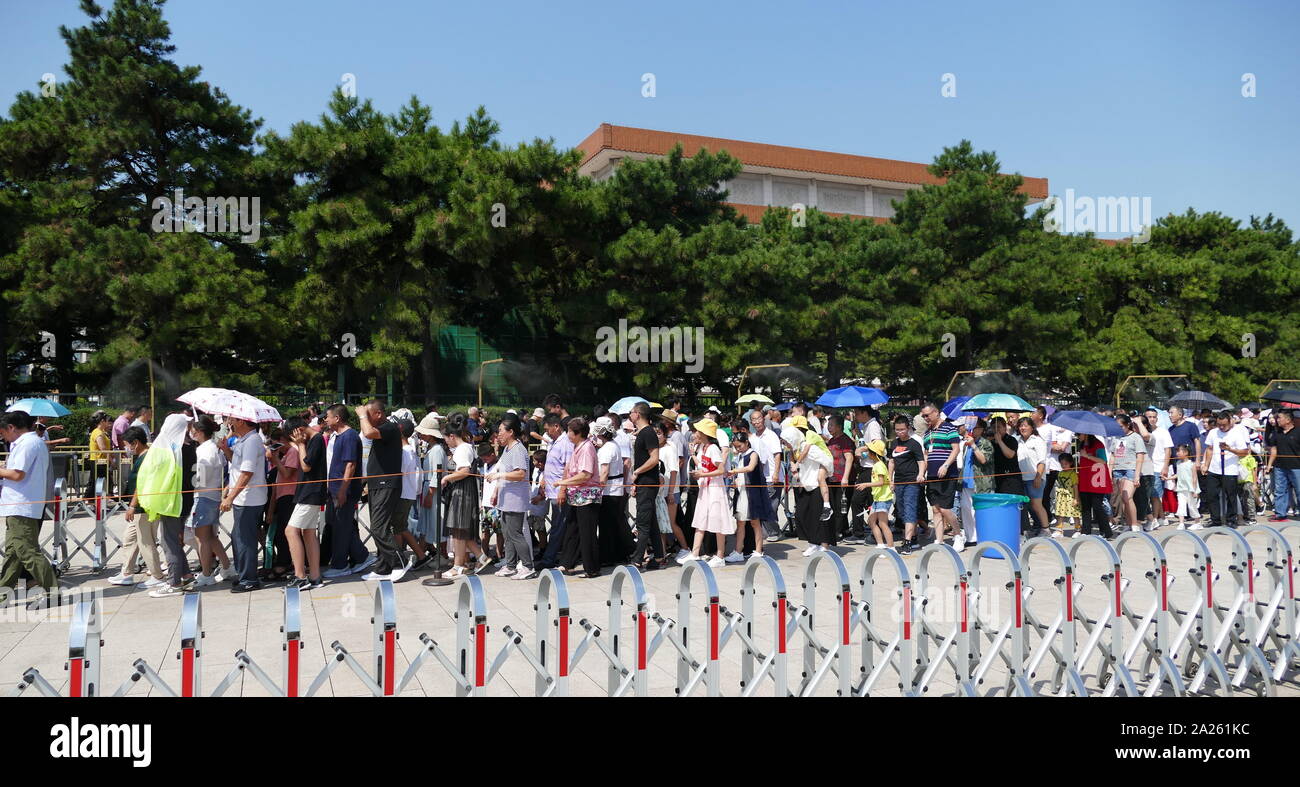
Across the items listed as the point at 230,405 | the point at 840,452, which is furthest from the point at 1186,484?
the point at 230,405

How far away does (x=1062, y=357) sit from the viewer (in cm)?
3225

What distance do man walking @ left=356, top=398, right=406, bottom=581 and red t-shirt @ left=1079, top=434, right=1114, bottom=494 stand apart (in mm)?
8208

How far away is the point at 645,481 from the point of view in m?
9.70

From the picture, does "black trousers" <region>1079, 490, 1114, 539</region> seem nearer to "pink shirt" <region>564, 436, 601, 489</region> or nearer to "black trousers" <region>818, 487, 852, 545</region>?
"black trousers" <region>818, 487, 852, 545</region>

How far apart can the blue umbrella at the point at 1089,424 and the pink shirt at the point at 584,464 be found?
599 cm

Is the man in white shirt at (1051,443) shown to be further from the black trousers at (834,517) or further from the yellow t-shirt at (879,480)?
the black trousers at (834,517)

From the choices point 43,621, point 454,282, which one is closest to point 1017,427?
point 43,621

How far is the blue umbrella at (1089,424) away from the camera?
1100 centimetres

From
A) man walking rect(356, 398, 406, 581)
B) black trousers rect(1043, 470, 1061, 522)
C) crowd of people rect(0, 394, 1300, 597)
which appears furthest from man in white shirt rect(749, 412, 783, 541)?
man walking rect(356, 398, 406, 581)

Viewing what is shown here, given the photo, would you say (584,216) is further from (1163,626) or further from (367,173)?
(1163,626)

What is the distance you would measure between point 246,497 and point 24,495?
1.70 meters

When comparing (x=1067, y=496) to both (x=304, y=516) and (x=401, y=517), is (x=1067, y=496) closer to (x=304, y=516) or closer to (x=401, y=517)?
(x=401, y=517)

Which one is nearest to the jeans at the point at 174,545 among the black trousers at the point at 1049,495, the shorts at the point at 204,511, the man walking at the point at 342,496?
the shorts at the point at 204,511

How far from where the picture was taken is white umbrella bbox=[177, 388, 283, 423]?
27.9 ft
